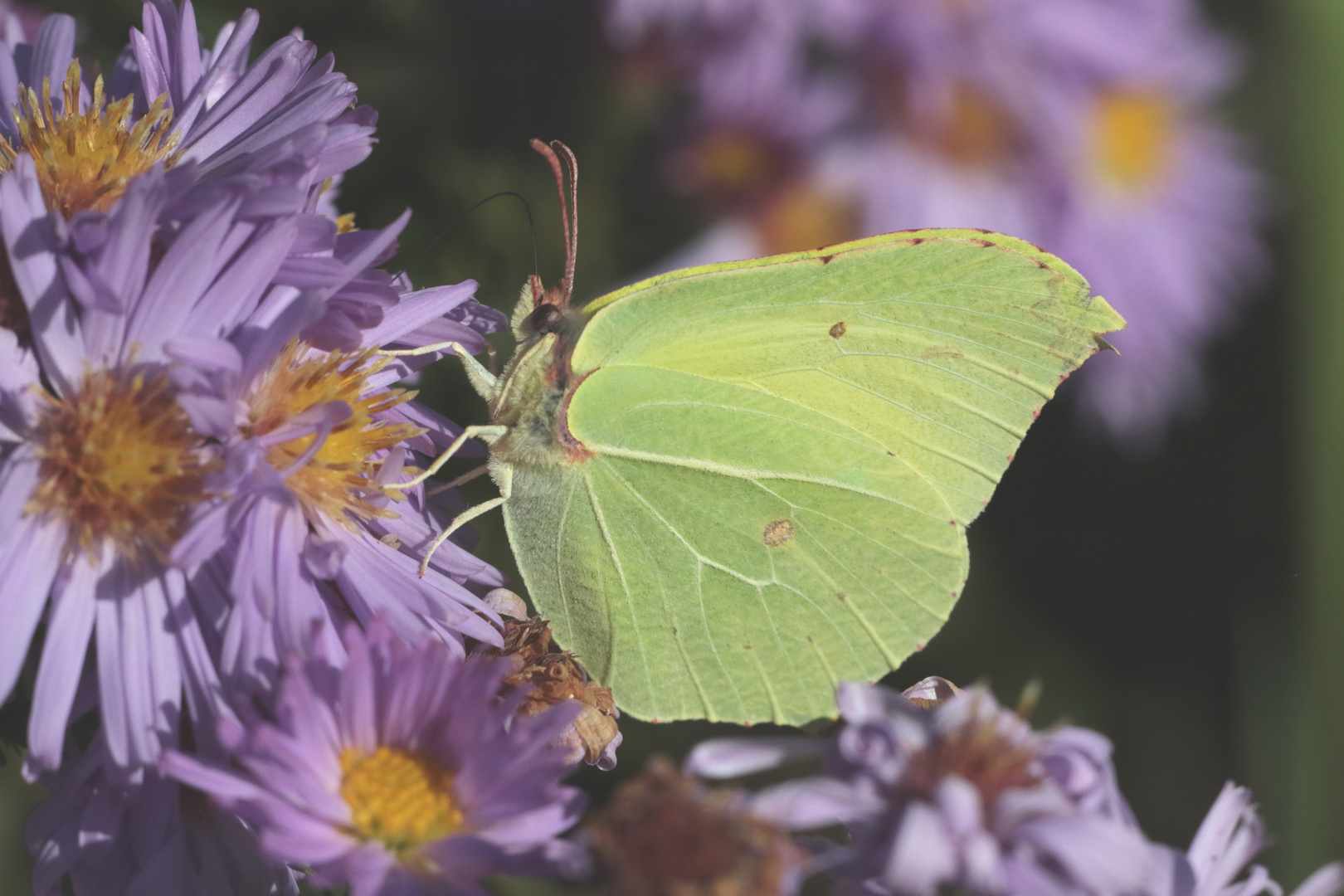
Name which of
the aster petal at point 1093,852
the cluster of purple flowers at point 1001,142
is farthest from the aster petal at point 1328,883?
the cluster of purple flowers at point 1001,142

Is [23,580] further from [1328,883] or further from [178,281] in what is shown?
[1328,883]

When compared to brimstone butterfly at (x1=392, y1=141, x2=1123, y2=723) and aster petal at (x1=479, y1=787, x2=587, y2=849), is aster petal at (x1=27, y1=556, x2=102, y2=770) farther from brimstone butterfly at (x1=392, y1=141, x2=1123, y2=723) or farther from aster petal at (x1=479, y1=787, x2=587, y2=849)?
brimstone butterfly at (x1=392, y1=141, x2=1123, y2=723)

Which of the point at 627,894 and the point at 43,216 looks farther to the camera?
the point at 43,216

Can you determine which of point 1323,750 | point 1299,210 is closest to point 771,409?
point 1323,750

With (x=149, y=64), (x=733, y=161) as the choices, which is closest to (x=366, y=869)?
(x=149, y=64)

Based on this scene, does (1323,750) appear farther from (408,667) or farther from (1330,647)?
(408,667)

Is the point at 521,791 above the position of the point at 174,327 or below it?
below
